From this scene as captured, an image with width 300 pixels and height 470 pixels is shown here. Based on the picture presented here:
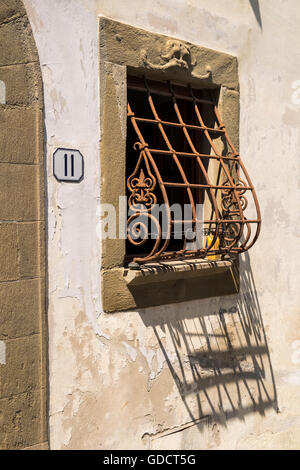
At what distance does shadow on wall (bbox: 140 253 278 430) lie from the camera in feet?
12.0

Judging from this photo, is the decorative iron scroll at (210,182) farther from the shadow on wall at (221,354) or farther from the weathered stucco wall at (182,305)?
the shadow on wall at (221,354)

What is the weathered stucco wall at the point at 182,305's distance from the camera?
306 centimetres

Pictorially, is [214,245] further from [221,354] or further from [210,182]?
[221,354]

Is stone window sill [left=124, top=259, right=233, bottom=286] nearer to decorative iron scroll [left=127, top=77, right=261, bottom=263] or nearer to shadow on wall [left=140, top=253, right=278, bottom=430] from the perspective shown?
decorative iron scroll [left=127, top=77, right=261, bottom=263]

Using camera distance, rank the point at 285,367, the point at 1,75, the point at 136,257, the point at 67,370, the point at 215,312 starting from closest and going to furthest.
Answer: the point at 1,75 → the point at 67,370 → the point at 136,257 → the point at 215,312 → the point at 285,367

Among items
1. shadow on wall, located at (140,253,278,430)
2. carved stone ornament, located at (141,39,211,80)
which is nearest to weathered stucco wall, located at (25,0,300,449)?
shadow on wall, located at (140,253,278,430)

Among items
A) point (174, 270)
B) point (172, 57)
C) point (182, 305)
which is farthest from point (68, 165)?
point (182, 305)

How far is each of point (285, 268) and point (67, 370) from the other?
86.3 inches

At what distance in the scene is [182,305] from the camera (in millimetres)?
3691

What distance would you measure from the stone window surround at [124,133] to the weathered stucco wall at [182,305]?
6 centimetres

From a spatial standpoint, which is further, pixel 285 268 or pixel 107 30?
pixel 285 268

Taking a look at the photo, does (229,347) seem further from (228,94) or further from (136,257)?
(228,94)

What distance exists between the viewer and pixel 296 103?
453 cm

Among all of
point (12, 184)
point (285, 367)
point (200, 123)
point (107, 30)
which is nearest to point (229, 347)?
point (285, 367)
